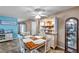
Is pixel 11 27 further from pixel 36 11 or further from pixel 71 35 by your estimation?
pixel 71 35

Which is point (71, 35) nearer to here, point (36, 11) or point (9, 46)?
point (36, 11)

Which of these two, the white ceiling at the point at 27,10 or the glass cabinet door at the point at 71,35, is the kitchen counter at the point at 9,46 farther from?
the glass cabinet door at the point at 71,35

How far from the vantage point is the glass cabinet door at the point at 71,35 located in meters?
1.80

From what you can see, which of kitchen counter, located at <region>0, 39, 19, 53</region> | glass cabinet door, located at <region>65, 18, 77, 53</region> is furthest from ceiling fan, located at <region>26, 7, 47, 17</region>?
kitchen counter, located at <region>0, 39, 19, 53</region>

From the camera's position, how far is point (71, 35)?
1823mm

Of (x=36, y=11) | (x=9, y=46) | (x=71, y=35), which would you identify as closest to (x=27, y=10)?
(x=36, y=11)

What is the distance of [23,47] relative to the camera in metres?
1.79

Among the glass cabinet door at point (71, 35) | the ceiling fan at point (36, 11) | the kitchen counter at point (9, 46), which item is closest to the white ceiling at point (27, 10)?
the ceiling fan at point (36, 11)

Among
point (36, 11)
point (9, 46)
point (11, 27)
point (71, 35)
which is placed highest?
point (36, 11)

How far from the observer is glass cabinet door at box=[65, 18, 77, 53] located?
5.90ft

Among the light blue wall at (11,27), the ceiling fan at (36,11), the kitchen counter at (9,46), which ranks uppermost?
the ceiling fan at (36,11)

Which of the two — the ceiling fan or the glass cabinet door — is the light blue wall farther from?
the glass cabinet door

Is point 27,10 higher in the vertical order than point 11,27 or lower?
higher
